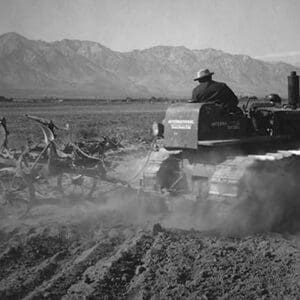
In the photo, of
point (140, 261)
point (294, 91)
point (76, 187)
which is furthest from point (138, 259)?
point (294, 91)

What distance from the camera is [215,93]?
864 centimetres

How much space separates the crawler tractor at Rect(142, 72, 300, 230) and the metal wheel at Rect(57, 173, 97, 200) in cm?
170

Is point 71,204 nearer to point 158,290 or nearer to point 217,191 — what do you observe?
point 217,191

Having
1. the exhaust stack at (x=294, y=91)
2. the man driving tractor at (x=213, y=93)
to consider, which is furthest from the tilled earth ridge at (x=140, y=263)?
the exhaust stack at (x=294, y=91)

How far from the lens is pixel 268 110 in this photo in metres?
9.73

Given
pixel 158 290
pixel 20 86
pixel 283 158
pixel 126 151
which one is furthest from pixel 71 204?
pixel 20 86

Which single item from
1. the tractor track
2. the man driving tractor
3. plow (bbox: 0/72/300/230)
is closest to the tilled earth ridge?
the tractor track

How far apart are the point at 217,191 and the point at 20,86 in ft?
A: 531

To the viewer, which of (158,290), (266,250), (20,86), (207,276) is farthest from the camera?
(20,86)

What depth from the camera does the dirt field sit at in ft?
18.1

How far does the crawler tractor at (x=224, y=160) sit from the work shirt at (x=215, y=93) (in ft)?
0.75

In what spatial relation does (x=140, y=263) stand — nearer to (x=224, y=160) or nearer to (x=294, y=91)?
(x=224, y=160)

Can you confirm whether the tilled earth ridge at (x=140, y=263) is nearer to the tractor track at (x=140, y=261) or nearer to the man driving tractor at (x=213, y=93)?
the tractor track at (x=140, y=261)

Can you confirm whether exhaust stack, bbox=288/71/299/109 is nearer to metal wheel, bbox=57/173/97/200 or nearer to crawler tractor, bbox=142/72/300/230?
crawler tractor, bbox=142/72/300/230
